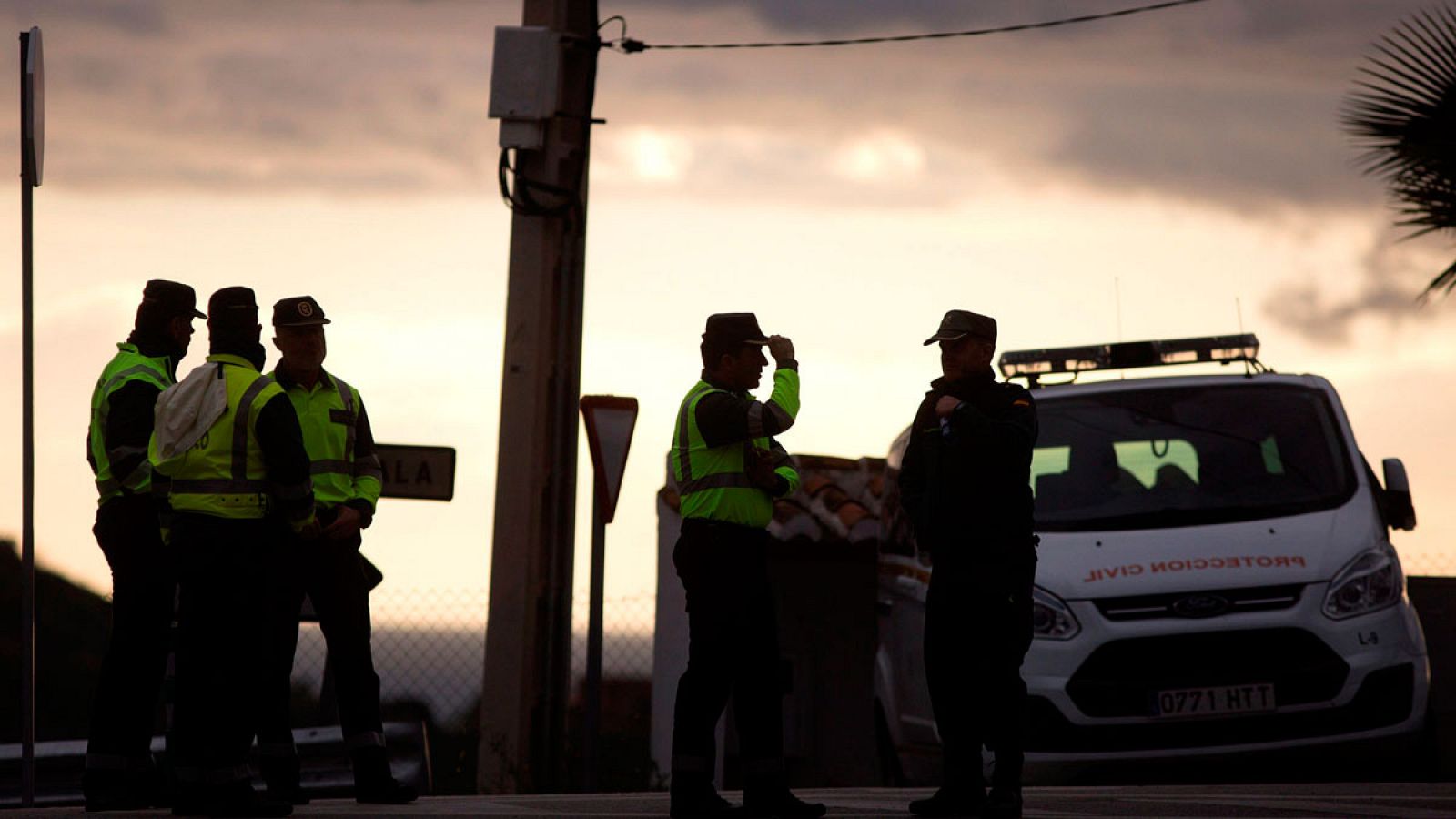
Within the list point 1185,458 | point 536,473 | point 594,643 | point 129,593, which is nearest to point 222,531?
point 129,593

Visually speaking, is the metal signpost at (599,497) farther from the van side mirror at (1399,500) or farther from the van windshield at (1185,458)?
the van side mirror at (1399,500)

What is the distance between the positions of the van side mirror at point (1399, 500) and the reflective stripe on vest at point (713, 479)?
13.6 ft

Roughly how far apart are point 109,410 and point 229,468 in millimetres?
856

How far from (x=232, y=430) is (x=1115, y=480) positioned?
4.99 metres

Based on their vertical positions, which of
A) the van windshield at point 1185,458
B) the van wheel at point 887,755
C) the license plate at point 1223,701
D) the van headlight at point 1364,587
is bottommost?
the van wheel at point 887,755

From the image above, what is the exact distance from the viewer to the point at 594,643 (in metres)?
13.6

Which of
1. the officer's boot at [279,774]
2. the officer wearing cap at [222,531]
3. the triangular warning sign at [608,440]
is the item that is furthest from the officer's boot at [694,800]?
the triangular warning sign at [608,440]

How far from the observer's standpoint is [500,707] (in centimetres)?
1476

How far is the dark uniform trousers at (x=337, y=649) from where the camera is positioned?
9438 mm

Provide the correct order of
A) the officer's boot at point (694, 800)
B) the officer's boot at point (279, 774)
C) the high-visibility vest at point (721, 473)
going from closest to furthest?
the officer's boot at point (694, 800) < the high-visibility vest at point (721, 473) < the officer's boot at point (279, 774)

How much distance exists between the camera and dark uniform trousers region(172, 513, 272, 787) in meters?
8.68

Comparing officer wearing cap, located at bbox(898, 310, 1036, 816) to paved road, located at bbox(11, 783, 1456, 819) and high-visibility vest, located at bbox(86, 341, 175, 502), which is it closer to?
paved road, located at bbox(11, 783, 1456, 819)

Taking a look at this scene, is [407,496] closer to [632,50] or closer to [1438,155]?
[632,50]

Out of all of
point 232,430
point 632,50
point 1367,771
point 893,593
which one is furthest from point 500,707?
point 232,430
